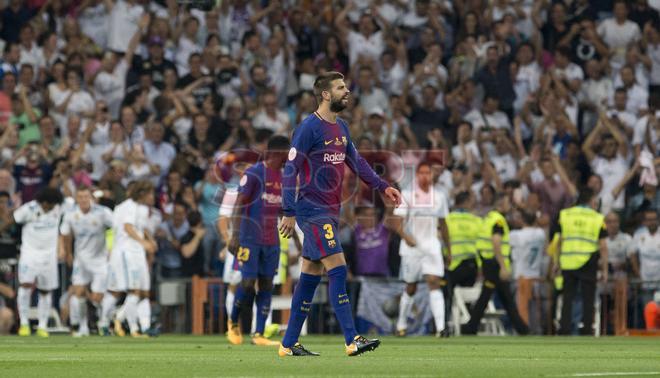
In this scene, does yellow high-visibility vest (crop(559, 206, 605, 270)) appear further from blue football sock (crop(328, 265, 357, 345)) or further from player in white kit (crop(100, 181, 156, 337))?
blue football sock (crop(328, 265, 357, 345))

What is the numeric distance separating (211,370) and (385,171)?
47.5 feet

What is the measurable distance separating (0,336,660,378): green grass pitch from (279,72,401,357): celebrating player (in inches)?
20.2

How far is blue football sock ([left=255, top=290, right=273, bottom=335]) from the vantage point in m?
19.2

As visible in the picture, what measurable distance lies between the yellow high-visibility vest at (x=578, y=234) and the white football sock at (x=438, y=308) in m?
2.62

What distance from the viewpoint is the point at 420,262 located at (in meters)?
23.3

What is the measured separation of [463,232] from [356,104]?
5.09 metres

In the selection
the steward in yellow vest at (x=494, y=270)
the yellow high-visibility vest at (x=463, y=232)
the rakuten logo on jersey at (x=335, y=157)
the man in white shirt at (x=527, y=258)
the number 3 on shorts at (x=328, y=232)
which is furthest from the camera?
Answer: the man in white shirt at (x=527, y=258)

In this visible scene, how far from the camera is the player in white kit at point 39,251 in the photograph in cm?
2384

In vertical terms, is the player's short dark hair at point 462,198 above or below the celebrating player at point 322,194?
above

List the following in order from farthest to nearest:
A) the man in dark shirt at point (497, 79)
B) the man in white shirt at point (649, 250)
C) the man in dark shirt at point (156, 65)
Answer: the man in dark shirt at point (497, 79) < the man in dark shirt at point (156, 65) < the man in white shirt at point (649, 250)

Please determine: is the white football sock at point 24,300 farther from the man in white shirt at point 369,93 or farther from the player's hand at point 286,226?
the player's hand at point 286,226

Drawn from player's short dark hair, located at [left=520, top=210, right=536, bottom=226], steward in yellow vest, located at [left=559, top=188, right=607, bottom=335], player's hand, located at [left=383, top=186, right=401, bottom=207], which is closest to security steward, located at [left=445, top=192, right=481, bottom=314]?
steward in yellow vest, located at [left=559, top=188, right=607, bottom=335]

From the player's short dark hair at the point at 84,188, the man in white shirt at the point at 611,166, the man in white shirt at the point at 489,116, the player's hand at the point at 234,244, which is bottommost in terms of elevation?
the player's hand at the point at 234,244

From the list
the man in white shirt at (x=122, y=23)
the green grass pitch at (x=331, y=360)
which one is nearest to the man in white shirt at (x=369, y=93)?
the man in white shirt at (x=122, y=23)
